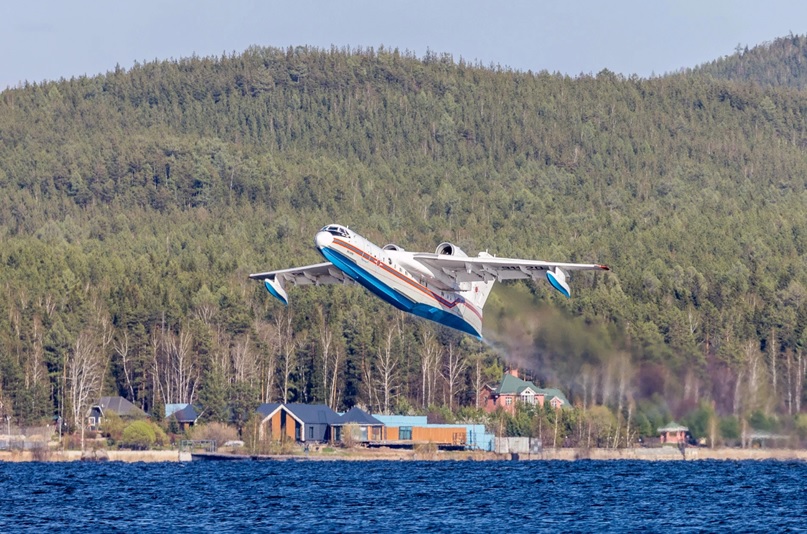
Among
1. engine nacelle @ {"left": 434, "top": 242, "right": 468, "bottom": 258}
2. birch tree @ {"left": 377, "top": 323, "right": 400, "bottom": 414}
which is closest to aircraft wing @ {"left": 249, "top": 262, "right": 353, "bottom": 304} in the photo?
engine nacelle @ {"left": 434, "top": 242, "right": 468, "bottom": 258}

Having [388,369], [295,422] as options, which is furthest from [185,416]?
[388,369]

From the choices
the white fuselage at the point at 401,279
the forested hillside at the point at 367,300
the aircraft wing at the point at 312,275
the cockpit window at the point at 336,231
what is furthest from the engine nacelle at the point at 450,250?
the forested hillside at the point at 367,300

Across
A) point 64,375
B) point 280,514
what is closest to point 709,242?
point 64,375

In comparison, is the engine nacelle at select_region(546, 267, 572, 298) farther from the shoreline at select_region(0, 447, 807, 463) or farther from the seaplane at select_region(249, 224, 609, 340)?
the shoreline at select_region(0, 447, 807, 463)

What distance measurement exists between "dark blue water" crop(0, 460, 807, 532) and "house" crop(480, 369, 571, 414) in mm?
11778

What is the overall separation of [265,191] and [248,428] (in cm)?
10422

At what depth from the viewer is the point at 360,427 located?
94.2 m

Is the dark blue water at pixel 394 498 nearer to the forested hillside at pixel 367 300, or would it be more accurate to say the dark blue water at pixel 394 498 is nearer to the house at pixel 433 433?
the house at pixel 433 433

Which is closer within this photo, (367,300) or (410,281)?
(410,281)

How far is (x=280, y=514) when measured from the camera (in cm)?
5338

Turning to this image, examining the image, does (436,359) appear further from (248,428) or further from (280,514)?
(280,514)

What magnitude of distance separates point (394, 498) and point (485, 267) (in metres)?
12.9

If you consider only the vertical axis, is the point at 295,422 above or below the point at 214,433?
above

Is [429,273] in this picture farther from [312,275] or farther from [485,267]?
[312,275]
